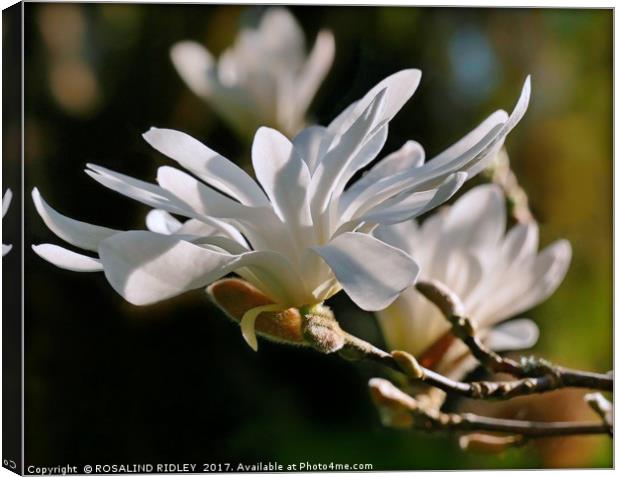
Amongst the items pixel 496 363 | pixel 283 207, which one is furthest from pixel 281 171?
pixel 496 363

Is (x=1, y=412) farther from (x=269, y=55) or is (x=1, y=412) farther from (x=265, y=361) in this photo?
(x=269, y=55)

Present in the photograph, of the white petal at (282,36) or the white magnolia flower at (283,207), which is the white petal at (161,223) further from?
the white petal at (282,36)

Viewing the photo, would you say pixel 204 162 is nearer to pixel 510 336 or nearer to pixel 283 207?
pixel 283 207

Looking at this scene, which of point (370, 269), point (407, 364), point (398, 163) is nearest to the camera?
point (370, 269)

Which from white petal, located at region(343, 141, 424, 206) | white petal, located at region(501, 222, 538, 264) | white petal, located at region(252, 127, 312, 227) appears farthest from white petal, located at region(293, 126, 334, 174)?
white petal, located at region(501, 222, 538, 264)

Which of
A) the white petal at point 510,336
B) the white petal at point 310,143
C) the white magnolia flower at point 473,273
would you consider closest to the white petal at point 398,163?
the white petal at point 310,143

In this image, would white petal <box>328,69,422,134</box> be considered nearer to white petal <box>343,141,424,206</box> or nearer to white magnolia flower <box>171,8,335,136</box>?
white petal <box>343,141,424,206</box>
